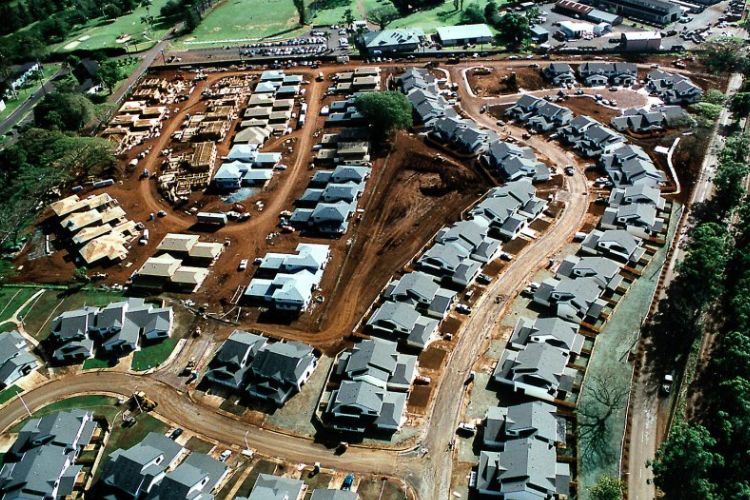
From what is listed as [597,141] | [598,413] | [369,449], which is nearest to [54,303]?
[369,449]

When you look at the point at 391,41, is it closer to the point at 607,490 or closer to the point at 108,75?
the point at 108,75

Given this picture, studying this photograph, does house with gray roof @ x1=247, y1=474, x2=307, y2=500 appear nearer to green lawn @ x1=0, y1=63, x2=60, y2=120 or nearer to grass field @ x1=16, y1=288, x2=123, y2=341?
grass field @ x1=16, y1=288, x2=123, y2=341

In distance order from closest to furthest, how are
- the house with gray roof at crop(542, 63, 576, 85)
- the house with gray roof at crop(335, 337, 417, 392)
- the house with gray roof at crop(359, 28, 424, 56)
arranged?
the house with gray roof at crop(335, 337, 417, 392) < the house with gray roof at crop(542, 63, 576, 85) < the house with gray roof at crop(359, 28, 424, 56)

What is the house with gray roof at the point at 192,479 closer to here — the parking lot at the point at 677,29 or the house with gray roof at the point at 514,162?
the house with gray roof at the point at 514,162

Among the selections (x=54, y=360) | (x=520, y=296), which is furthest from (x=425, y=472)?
(x=54, y=360)

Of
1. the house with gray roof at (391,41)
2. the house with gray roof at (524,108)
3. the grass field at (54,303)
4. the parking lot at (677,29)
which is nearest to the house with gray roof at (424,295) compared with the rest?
the grass field at (54,303)

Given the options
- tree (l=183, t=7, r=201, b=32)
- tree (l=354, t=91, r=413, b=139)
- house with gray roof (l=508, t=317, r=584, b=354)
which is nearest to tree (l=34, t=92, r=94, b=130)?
tree (l=354, t=91, r=413, b=139)

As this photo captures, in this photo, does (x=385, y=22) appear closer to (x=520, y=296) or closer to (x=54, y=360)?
(x=520, y=296)
